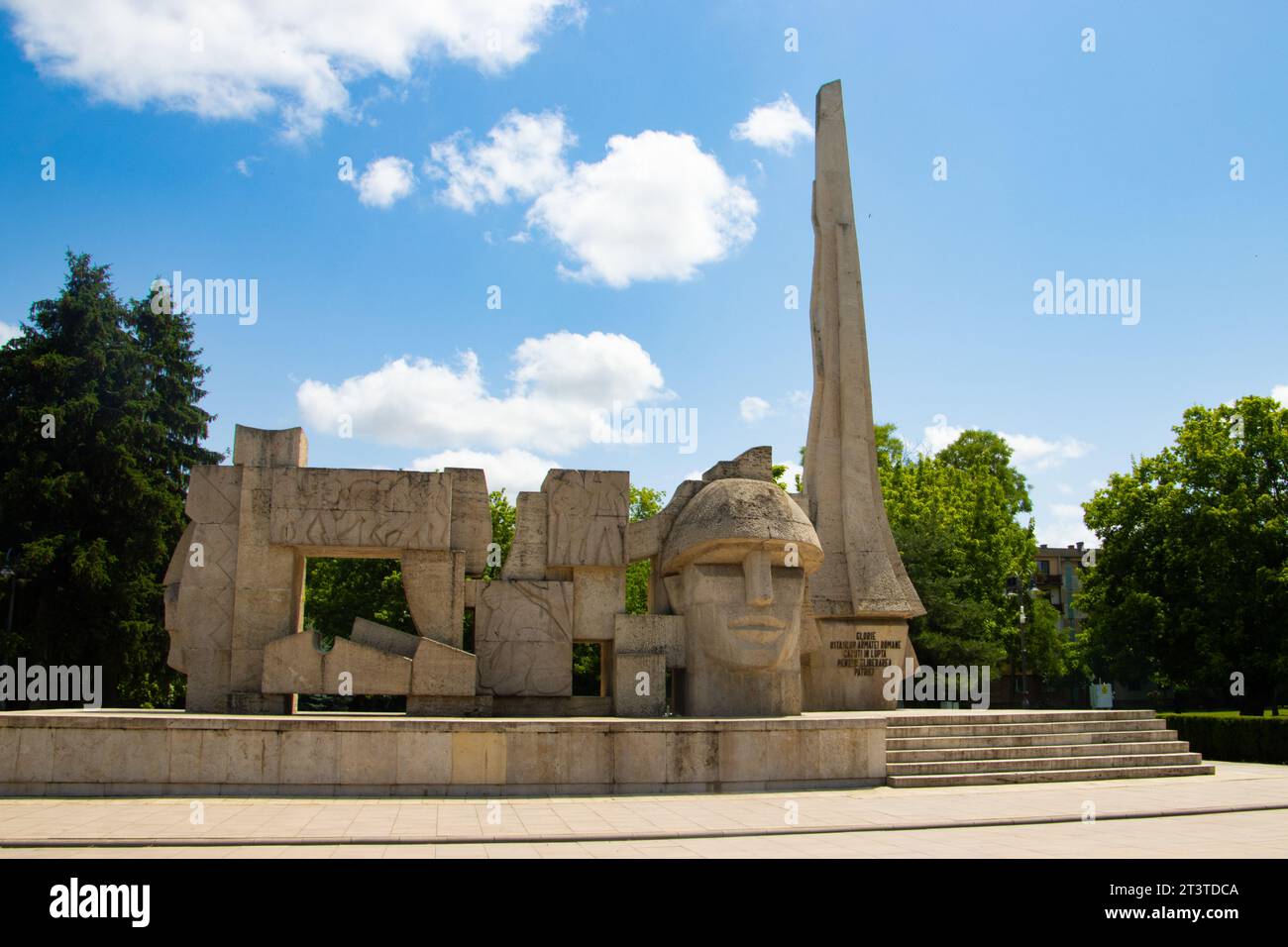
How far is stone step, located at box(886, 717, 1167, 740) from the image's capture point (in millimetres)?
15867

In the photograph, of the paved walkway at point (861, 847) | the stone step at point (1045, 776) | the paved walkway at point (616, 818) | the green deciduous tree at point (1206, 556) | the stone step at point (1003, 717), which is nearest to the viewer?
the paved walkway at point (861, 847)

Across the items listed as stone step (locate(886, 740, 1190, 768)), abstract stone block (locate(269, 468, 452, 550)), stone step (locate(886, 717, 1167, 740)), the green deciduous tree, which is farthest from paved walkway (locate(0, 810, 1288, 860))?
the green deciduous tree

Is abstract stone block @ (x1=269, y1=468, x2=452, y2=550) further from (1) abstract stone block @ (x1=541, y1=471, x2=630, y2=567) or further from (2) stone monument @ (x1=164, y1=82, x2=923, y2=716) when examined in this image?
(1) abstract stone block @ (x1=541, y1=471, x2=630, y2=567)

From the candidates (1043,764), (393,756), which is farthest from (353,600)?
(1043,764)

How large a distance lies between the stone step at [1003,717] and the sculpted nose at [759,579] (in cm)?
304

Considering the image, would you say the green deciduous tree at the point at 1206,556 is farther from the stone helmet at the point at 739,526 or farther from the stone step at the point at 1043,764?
the stone helmet at the point at 739,526

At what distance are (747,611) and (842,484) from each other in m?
7.09

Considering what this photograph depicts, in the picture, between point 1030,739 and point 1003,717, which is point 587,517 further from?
point 1030,739

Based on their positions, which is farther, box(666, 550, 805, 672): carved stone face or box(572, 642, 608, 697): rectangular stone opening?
box(572, 642, 608, 697): rectangular stone opening

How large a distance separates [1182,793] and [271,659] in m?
13.4

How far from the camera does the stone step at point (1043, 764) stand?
14703 mm

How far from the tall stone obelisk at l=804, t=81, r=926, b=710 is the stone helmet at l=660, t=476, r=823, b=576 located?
13.3ft

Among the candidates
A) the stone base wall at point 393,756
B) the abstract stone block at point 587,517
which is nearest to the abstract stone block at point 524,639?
the abstract stone block at point 587,517

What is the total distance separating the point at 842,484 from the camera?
840 inches
